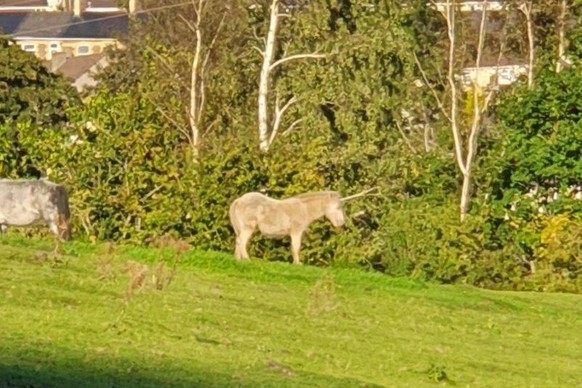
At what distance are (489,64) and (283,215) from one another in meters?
40.0

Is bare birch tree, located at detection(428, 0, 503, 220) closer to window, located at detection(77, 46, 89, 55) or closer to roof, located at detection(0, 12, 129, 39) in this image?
roof, located at detection(0, 12, 129, 39)

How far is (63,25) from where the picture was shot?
109188mm

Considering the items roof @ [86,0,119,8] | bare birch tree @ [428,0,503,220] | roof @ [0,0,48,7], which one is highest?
roof @ [0,0,48,7]

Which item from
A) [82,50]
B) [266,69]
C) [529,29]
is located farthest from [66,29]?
[266,69]

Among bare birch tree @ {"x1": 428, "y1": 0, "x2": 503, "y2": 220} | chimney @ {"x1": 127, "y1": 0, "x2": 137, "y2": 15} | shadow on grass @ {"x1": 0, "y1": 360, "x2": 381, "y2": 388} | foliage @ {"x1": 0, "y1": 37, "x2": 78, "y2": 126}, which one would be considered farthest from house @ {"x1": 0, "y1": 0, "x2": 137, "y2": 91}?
shadow on grass @ {"x1": 0, "y1": 360, "x2": 381, "y2": 388}

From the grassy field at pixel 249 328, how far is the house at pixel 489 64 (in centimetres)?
1325

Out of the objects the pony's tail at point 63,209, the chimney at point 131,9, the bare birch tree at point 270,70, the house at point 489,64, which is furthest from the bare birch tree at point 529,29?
the pony's tail at point 63,209

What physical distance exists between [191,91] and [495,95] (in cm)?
881

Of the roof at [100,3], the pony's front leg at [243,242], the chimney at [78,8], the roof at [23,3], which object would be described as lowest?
the pony's front leg at [243,242]

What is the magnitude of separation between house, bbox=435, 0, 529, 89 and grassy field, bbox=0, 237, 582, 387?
43.5ft

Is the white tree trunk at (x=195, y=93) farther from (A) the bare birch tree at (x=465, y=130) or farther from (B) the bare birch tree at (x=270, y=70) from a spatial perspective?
(A) the bare birch tree at (x=465, y=130)

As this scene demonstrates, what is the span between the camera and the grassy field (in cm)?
1235

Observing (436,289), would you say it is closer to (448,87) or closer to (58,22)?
(448,87)

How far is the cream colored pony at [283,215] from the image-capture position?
76.7 ft
